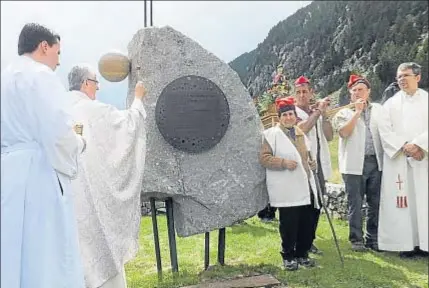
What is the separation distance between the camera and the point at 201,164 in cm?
462

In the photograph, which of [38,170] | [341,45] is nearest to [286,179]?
[341,45]

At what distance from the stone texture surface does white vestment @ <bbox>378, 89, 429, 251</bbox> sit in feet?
4.08

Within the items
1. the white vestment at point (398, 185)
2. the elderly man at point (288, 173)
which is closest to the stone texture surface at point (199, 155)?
the elderly man at point (288, 173)

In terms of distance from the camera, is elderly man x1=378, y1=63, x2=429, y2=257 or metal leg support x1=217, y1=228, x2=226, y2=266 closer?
elderly man x1=378, y1=63, x2=429, y2=257

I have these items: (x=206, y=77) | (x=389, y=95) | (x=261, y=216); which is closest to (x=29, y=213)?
(x=206, y=77)

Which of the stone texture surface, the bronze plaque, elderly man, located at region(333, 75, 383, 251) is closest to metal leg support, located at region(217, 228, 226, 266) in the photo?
the stone texture surface

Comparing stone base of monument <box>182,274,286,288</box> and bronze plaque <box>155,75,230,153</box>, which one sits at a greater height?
bronze plaque <box>155,75,230,153</box>

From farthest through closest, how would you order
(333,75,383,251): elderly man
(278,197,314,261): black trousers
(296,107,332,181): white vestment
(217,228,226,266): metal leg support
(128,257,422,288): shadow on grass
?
(333,75,383,251): elderly man → (296,107,332,181): white vestment → (217,228,226,266): metal leg support → (278,197,314,261): black trousers → (128,257,422,288): shadow on grass

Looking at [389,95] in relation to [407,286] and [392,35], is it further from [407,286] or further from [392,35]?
[392,35]

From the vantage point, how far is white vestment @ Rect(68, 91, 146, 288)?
3705mm

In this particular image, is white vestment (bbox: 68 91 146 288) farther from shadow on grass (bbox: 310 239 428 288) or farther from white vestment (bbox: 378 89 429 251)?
white vestment (bbox: 378 89 429 251)

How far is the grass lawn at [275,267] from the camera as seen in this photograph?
4.35 m

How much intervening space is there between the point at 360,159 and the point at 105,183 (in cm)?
256

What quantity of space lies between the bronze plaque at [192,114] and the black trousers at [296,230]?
872 millimetres
